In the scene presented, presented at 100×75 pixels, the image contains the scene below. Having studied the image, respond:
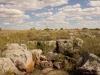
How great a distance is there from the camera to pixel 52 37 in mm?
13039

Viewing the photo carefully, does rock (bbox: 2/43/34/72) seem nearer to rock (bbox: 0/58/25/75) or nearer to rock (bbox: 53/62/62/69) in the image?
rock (bbox: 0/58/25/75)

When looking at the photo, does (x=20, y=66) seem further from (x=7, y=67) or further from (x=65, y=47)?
(x=65, y=47)

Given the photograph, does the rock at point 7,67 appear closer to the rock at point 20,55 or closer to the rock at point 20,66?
the rock at point 20,66

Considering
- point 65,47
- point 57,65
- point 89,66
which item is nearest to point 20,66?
point 57,65

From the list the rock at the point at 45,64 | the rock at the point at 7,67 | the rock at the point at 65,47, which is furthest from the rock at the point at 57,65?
the rock at the point at 7,67

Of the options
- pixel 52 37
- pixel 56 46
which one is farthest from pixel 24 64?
pixel 52 37

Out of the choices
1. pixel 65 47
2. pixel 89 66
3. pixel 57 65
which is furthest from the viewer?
pixel 65 47

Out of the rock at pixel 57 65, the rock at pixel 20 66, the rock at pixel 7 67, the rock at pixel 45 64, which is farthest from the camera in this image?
the rock at pixel 45 64

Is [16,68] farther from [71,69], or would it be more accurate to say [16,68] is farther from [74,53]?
[74,53]

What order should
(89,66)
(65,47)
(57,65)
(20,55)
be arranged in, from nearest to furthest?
(89,66) → (20,55) → (57,65) → (65,47)

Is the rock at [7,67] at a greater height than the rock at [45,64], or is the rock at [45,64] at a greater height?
the rock at [7,67]

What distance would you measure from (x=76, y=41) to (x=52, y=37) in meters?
3.15

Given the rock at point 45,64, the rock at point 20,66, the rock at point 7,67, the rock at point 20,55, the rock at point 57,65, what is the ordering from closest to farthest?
the rock at point 7,67 → the rock at point 20,66 → the rock at point 20,55 → the rock at point 57,65 → the rock at point 45,64

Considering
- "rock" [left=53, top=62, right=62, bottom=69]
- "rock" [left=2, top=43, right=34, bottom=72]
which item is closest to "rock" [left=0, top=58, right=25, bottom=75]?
"rock" [left=2, top=43, right=34, bottom=72]
